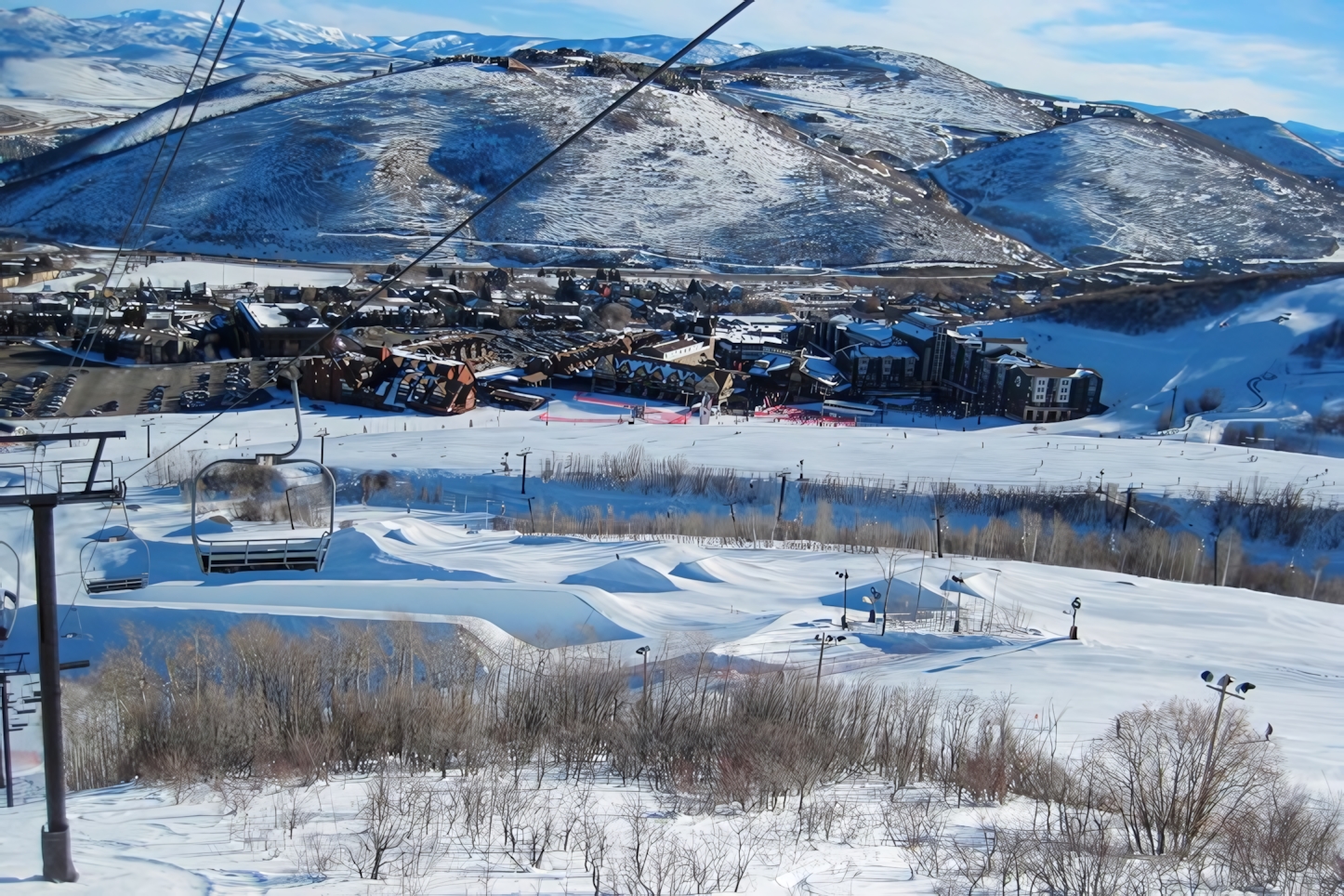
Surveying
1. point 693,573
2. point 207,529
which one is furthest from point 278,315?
point 693,573

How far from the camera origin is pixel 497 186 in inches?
2420

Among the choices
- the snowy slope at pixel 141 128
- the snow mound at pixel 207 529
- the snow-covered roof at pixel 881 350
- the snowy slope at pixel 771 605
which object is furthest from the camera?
the snowy slope at pixel 141 128

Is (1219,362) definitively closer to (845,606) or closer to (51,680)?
(845,606)

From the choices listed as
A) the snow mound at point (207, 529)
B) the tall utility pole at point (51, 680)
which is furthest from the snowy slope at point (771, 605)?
the tall utility pole at point (51, 680)

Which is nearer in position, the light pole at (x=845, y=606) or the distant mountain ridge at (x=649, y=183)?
the light pole at (x=845, y=606)

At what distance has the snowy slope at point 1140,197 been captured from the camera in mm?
65562

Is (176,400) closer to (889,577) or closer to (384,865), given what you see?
(889,577)

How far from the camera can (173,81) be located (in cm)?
14875

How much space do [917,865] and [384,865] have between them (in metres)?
2.63

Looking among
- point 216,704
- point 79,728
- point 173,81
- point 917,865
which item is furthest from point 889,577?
point 173,81

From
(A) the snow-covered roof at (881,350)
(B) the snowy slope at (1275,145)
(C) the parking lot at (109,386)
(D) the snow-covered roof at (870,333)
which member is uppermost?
(B) the snowy slope at (1275,145)

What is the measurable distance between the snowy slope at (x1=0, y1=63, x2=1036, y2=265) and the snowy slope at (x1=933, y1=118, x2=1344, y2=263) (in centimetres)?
535

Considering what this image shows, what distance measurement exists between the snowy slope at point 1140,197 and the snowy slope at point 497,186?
5355 millimetres

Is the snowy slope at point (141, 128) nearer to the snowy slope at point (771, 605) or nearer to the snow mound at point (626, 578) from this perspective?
the snowy slope at point (771, 605)
